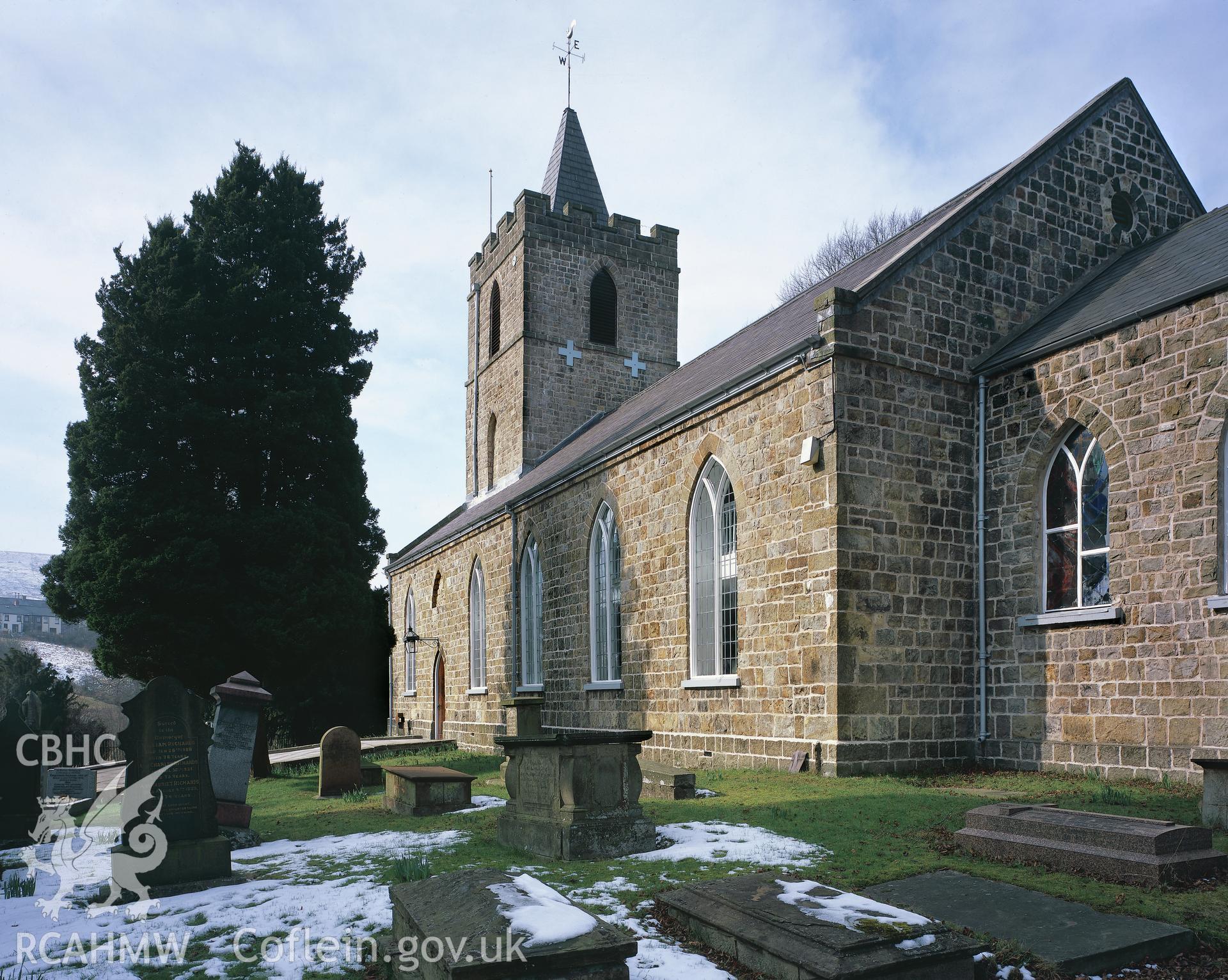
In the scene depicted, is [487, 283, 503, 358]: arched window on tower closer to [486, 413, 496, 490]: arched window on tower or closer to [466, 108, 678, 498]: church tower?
[466, 108, 678, 498]: church tower

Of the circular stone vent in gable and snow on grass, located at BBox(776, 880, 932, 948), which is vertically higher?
the circular stone vent in gable

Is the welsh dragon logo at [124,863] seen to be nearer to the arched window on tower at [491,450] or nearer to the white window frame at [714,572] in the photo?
the white window frame at [714,572]

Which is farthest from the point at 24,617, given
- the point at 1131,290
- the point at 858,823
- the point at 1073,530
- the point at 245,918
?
the point at 1131,290

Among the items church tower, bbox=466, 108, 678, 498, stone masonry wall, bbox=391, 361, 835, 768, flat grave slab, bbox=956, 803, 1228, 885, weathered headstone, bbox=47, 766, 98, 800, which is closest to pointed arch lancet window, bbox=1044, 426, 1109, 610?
stone masonry wall, bbox=391, 361, 835, 768

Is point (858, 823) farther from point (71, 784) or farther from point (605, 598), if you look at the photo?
point (71, 784)

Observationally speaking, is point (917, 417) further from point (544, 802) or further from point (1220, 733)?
point (544, 802)

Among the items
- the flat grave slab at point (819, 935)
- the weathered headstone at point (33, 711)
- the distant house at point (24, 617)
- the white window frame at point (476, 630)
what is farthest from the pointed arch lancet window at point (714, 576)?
the distant house at point (24, 617)

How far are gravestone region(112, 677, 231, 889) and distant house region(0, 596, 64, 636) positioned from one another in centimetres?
9204

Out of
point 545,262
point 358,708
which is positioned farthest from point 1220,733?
point 358,708

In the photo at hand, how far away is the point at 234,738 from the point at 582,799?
5547mm

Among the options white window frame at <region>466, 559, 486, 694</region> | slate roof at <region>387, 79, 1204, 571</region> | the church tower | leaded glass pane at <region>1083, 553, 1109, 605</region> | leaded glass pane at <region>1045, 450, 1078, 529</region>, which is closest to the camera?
leaded glass pane at <region>1083, 553, 1109, 605</region>

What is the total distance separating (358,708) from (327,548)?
17.1 metres

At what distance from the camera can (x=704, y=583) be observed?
15250 millimetres

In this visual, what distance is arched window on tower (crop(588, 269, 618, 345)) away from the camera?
3177 centimetres
